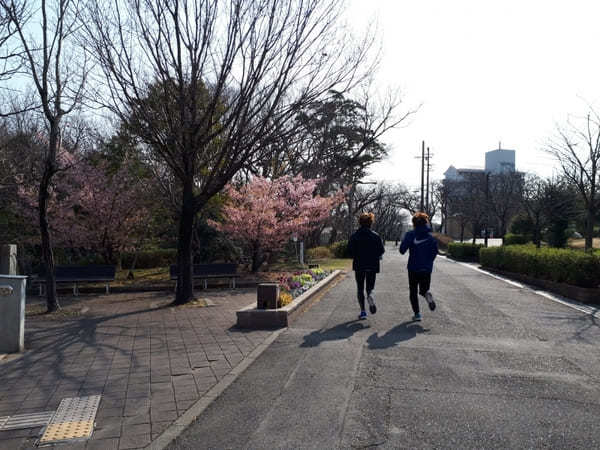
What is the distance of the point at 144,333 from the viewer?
7.98 m

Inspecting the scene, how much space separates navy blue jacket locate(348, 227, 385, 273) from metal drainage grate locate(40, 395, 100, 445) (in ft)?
14.0

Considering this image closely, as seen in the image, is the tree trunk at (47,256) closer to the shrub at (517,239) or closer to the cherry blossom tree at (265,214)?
the cherry blossom tree at (265,214)

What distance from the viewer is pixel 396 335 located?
273 inches

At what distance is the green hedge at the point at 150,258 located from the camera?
21.6 meters

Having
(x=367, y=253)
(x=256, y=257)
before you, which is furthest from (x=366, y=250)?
(x=256, y=257)

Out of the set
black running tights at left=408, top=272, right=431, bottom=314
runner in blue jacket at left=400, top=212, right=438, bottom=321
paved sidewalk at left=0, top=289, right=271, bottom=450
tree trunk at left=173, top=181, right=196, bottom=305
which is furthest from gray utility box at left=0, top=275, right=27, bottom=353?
black running tights at left=408, top=272, right=431, bottom=314

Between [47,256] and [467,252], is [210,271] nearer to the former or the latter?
[47,256]

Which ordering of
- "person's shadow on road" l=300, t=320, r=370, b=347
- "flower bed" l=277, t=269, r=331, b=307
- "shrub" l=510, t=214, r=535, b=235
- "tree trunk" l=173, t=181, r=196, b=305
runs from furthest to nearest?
"shrub" l=510, t=214, r=535, b=235
"tree trunk" l=173, t=181, r=196, b=305
"flower bed" l=277, t=269, r=331, b=307
"person's shadow on road" l=300, t=320, r=370, b=347

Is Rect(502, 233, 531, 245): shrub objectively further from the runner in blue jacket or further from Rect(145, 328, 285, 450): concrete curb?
Rect(145, 328, 285, 450): concrete curb

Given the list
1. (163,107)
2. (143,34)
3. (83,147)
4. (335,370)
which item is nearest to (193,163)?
(163,107)

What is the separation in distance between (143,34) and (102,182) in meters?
8.93

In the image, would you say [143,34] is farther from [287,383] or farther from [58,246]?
[58,246]

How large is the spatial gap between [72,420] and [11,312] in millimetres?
3247

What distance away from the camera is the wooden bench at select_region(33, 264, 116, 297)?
14.0 metres
